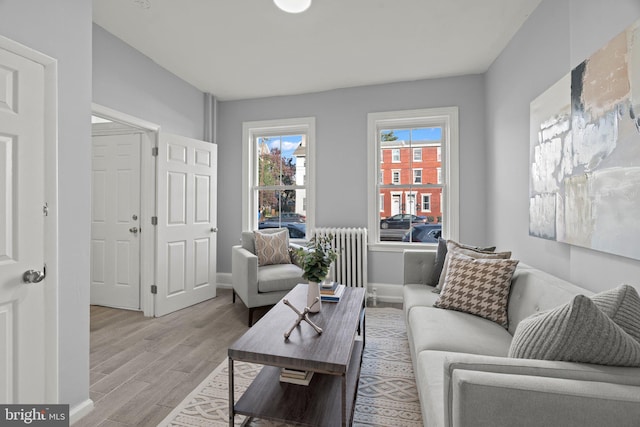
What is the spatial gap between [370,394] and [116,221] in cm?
329

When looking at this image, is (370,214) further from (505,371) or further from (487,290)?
(505,371)

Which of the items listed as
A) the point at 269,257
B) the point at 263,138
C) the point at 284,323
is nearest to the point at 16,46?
the point at 284,323

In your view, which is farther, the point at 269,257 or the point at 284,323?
the point at 269,257

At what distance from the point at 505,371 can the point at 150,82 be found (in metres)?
3.78

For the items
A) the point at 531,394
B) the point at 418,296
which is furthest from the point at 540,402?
the point at 418,296

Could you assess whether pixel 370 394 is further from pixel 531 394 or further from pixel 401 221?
pixel 401 221

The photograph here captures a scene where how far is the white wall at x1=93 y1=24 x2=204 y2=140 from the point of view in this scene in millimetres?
2699

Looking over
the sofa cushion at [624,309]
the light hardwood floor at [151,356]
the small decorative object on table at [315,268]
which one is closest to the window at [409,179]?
the light hardwood floor at [151,356]

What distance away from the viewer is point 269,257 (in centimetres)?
352

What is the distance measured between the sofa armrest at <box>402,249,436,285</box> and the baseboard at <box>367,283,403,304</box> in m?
1.09

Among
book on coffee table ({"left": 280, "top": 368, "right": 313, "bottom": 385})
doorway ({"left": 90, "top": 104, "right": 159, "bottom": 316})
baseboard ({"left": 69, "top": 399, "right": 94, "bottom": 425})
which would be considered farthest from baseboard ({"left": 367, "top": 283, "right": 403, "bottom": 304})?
baseboard ({"left": 69, "top": 399, "right": 94, "bottom": 425})

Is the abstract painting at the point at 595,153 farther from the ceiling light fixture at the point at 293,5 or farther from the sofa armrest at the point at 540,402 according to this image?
the ceiling light fixture at the point at 293,5

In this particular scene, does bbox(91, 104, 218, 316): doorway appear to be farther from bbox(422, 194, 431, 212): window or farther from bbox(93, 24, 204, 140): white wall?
bbox(422, 194, 431, 212): window

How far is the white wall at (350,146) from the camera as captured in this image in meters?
3.61
